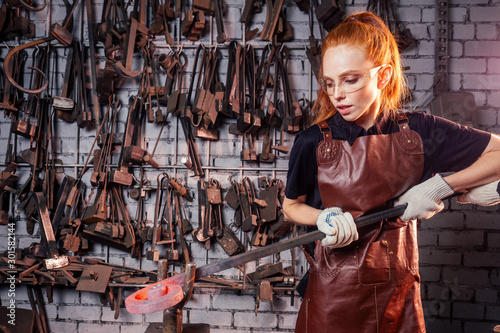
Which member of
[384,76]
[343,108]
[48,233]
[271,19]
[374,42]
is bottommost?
[48,233]

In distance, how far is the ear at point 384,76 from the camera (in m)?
1.51

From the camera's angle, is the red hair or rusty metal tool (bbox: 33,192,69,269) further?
rusty metal tool (bbox: 33,192,69,269)

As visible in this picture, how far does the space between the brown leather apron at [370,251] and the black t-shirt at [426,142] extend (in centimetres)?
4

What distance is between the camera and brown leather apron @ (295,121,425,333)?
4.92ft

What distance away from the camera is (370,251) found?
151 centimetres

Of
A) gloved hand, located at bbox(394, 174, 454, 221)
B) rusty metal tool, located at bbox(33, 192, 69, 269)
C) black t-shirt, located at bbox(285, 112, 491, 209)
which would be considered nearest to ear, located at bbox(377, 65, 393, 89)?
black t-shirt, located at bbox(285, 112, 491, 209)

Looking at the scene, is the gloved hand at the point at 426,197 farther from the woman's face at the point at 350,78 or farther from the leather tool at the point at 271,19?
the leather tool at the point at 271,19

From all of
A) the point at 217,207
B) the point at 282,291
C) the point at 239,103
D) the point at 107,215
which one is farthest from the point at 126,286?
the point at 239,103

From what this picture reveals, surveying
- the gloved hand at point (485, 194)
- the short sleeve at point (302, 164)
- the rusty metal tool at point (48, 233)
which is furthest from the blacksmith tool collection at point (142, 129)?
the gloved hand at point (485, 194)

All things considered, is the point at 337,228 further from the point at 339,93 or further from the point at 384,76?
the point at 384,76

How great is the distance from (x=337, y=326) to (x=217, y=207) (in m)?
1.44

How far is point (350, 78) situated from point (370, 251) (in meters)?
0.66

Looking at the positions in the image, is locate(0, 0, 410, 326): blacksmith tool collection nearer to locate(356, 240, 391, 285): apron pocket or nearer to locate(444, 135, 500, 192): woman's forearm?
locate(356, 240, 391, 285): apron pocket

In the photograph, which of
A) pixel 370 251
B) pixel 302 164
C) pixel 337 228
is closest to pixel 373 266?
pixel 370 251
